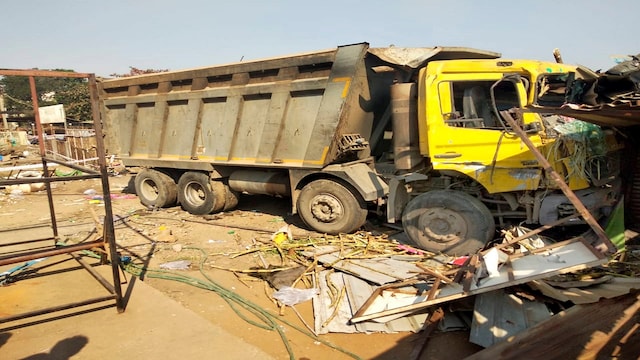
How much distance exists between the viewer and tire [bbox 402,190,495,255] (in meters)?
4.64

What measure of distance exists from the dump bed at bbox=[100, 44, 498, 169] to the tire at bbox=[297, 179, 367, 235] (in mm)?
410

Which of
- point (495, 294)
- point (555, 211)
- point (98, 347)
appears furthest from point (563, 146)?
point (98, 347)

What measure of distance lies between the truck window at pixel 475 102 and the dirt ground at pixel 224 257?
253cm

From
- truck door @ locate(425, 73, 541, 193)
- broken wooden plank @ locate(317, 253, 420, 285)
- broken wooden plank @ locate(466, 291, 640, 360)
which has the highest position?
truck door @ locate(425, 73, 541, 193)

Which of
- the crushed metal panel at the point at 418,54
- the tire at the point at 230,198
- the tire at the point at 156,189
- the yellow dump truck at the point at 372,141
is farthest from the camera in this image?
the tire at the point at 156,189

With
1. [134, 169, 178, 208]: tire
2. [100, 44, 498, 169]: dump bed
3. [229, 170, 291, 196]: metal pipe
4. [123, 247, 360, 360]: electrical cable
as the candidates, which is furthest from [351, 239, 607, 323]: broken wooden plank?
[134, 169, 178, 208]: tire

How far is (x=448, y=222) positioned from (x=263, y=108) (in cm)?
341

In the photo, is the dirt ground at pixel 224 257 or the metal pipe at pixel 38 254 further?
the dirt ground at pixel 224 257

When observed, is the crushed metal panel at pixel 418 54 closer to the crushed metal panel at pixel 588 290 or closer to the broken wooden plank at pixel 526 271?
the broken wooden plank at pixel 526 271

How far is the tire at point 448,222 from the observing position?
4.64 meters

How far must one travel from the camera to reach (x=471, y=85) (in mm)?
4750

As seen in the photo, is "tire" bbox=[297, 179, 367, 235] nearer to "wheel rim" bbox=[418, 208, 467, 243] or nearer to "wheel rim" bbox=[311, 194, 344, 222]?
"wheel rim" bbox=[311, 194, 344, 222]

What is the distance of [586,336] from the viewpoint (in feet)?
7.91

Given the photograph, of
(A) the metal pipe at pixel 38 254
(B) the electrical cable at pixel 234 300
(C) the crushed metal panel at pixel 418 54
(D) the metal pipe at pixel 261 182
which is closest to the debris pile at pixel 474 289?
(B) the electrical cable at pixel 234 300
